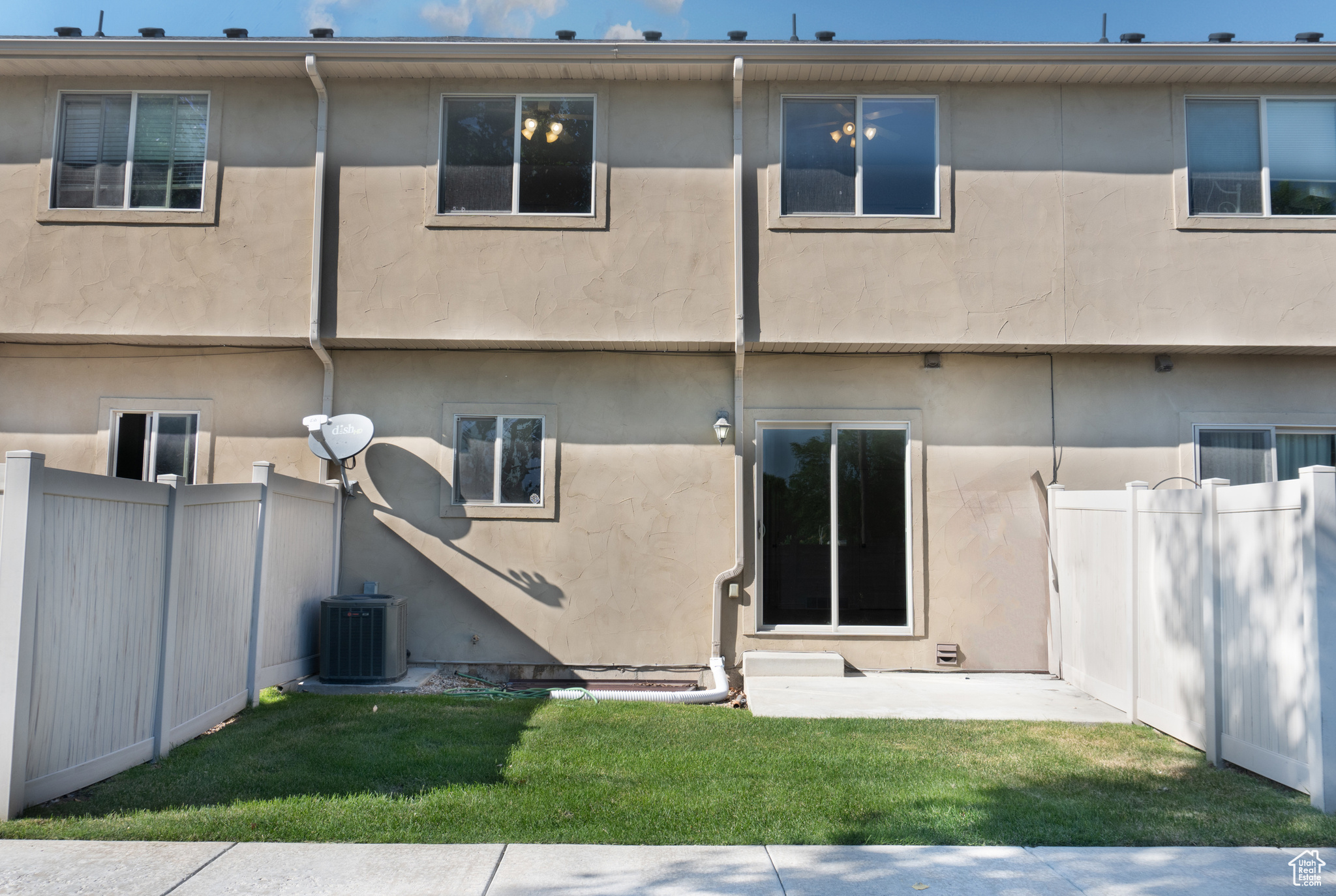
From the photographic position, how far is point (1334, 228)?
9180mm

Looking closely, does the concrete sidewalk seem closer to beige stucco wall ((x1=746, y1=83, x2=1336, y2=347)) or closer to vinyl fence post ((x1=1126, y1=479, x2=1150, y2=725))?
vinyl fence post ((x1=1126, y1=479, x2=1150, y2=725))

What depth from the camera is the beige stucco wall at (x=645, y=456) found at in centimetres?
928

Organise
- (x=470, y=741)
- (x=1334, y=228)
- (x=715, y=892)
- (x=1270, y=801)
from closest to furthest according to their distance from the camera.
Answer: (x=715, y=892)
(x=1270, y=801)
(x=470, y=741)
(x=1334, y=228)

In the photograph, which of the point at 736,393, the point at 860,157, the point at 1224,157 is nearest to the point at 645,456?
the point at 736,393

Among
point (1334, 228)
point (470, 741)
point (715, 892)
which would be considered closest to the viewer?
point (715, 892)

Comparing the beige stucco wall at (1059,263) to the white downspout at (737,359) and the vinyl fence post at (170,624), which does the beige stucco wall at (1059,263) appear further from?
the vinyl fence post at (170,624)

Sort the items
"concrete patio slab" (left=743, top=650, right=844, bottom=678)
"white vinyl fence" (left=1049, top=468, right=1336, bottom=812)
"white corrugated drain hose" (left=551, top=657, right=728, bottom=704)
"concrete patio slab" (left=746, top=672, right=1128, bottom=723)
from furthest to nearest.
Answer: "concrete patio slab" (left=743, top=650, right=844, bottom=678) → "white corrugated drain hose" (left=551, top=657, right=728, bottom=704) → "concrete patio slab" (left=746, top=672, right=1128, bottom=723) → "white vinyl fence" (left=1049, top=468, right=1336, bottom=812)

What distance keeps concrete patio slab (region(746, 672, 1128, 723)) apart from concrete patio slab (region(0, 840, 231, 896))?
4523mm

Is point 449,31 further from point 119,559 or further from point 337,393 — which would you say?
point 119,559

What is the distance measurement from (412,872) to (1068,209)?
852 centimetres

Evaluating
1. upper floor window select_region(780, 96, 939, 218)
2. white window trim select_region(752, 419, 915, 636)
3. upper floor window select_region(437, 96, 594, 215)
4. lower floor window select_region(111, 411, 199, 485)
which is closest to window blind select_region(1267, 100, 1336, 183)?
upper floor window select_region(780, 96, 939, 218)

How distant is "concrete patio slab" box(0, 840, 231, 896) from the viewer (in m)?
3.97

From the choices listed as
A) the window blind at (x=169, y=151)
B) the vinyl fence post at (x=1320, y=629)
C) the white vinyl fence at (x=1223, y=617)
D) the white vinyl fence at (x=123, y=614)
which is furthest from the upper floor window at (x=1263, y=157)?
the window blind at (x=169, y=151)

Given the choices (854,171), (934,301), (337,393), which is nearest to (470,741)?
(337,393)
